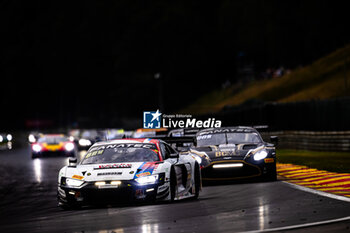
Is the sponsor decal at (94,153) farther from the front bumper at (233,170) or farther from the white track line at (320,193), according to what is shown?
the white track line at (320,193)

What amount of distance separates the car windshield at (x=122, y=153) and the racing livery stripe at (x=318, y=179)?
3498 millimetres

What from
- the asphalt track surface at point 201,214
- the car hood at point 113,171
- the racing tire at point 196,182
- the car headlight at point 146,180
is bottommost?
the asphalt track surface at point 201,214

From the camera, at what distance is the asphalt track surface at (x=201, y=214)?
392 inches

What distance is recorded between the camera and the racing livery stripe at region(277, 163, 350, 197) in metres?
15.1

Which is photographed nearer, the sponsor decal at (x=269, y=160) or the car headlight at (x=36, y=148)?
the sponsor decal at (x=269, y=160)

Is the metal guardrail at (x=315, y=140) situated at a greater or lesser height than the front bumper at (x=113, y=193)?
greater

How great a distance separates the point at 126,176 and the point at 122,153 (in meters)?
1.36

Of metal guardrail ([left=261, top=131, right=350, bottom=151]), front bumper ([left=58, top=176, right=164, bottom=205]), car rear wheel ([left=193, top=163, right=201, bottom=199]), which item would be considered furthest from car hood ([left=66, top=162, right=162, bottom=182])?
metal guardrail ([left=261, top=131, right=350, bottom=151])

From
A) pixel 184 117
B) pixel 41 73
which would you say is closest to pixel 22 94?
pixel 41 73

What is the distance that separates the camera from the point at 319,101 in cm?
3538

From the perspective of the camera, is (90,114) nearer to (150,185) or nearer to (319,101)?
(319,101)

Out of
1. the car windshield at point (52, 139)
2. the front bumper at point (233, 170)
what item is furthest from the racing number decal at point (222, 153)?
the car windshield at point (52, 139)

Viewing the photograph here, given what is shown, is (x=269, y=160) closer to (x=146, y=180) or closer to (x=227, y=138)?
(x=227, y=138)

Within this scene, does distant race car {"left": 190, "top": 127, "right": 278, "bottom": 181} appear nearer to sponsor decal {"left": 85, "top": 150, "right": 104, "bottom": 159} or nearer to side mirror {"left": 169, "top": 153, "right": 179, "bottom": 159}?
side mirror {"left": 169, "top": 153, "right": 179, "bottom": 159}
